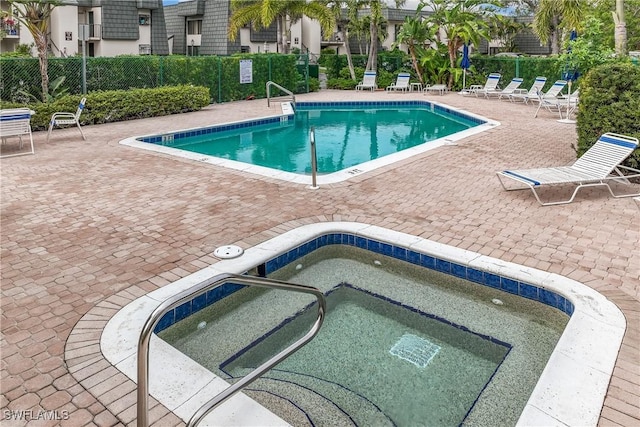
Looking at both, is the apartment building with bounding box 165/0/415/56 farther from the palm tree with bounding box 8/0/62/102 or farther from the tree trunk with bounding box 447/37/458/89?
the palm tree with bounding box 8/0/62/102

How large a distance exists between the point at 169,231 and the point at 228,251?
1067 mm

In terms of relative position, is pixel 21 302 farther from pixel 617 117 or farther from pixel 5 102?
pixel 5 102

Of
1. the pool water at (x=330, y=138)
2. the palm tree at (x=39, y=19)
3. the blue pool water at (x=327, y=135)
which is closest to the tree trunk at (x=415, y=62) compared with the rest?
the blue pool water at (x=327, y=135)

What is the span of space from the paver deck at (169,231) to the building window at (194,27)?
1035 inches

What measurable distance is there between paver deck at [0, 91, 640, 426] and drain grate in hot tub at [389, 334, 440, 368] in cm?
126

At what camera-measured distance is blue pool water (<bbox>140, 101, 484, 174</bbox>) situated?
11.2 m

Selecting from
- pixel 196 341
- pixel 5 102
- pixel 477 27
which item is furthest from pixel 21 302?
pixel 477 27

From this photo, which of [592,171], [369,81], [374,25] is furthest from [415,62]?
[592,171]

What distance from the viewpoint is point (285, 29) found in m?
25.1

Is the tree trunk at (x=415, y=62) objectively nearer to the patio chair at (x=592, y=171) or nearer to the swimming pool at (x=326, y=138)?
the swimming pool at (x=326, y=138)

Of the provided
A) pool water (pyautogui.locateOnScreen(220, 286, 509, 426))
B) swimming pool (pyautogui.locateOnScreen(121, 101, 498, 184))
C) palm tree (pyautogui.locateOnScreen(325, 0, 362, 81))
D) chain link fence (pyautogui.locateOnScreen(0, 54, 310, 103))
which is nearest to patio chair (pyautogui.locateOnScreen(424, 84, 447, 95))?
swimming pool (pyautogui.locateOnScreen(121, 101, 498, 184))

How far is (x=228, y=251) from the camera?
509 cm

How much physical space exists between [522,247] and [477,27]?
1919 centimetres

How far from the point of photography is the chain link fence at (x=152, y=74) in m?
13.2
